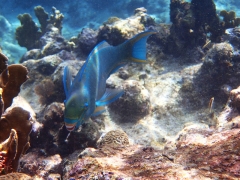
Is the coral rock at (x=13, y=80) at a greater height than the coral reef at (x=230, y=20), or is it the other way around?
the coral reef at (x=230, y=20)

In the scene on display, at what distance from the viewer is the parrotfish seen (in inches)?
78.2

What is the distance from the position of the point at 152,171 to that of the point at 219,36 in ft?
21.6

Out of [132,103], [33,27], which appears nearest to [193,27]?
[132,103]

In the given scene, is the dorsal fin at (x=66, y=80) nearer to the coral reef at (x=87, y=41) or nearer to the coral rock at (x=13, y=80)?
the coral rock at (x=13, y=80)

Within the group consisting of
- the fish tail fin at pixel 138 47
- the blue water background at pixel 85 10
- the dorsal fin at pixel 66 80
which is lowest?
the dorsal fin at pixel 66 80

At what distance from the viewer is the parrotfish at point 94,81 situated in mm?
1986

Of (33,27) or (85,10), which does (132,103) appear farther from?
(85,10)

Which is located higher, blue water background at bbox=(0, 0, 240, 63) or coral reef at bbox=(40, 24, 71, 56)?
blue water background at bbox=(0, 0, 240, 63)

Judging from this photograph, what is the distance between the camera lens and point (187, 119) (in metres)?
4.85

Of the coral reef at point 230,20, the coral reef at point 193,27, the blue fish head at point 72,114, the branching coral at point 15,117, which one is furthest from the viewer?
the coral reef at point 230,20

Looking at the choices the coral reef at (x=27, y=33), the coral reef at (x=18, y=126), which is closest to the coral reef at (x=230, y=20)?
the coral reef at (x=18, y=126)

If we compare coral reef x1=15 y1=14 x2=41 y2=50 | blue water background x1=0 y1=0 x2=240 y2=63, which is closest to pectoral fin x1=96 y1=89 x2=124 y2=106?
coral reef x1=15 y1=14 x2=41 y2=50

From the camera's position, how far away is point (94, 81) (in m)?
2.29

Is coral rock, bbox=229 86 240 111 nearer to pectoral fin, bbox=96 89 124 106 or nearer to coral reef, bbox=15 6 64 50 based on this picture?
pectoral fin, bbox=96 89 124 106
